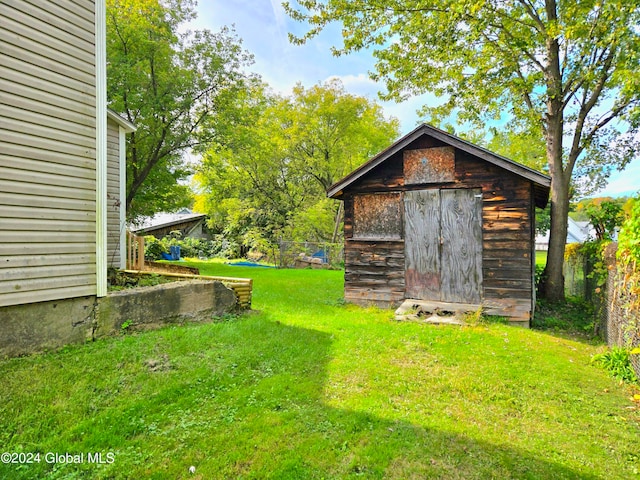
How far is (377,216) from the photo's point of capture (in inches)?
313

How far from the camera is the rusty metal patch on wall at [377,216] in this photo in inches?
305

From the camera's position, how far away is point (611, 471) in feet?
7.72

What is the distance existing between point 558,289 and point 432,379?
676cm

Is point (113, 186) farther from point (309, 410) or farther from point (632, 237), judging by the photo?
point (632, 237)

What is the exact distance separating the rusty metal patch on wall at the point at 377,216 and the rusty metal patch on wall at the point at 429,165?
566mm

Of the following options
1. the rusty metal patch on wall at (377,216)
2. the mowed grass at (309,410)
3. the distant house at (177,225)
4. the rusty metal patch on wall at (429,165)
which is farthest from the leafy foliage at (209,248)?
the mowed grass at (309,410)

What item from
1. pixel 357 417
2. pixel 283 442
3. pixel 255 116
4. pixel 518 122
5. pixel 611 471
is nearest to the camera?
pixel 611 471

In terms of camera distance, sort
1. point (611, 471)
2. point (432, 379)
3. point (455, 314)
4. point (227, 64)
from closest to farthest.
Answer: point (611, 471) → point (432, 379) → point (455, 314) → point (227, 64)

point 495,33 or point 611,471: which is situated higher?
point 495,33

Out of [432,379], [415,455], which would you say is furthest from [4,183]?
[432,379]

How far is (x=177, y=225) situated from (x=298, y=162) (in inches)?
476

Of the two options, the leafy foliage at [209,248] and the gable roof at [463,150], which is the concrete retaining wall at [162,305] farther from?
the leafy foliage at [209,248]

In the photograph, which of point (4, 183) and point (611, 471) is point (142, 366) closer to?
point (4, 183)

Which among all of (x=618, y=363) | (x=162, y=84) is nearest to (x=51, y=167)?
(x=618, y=363)
